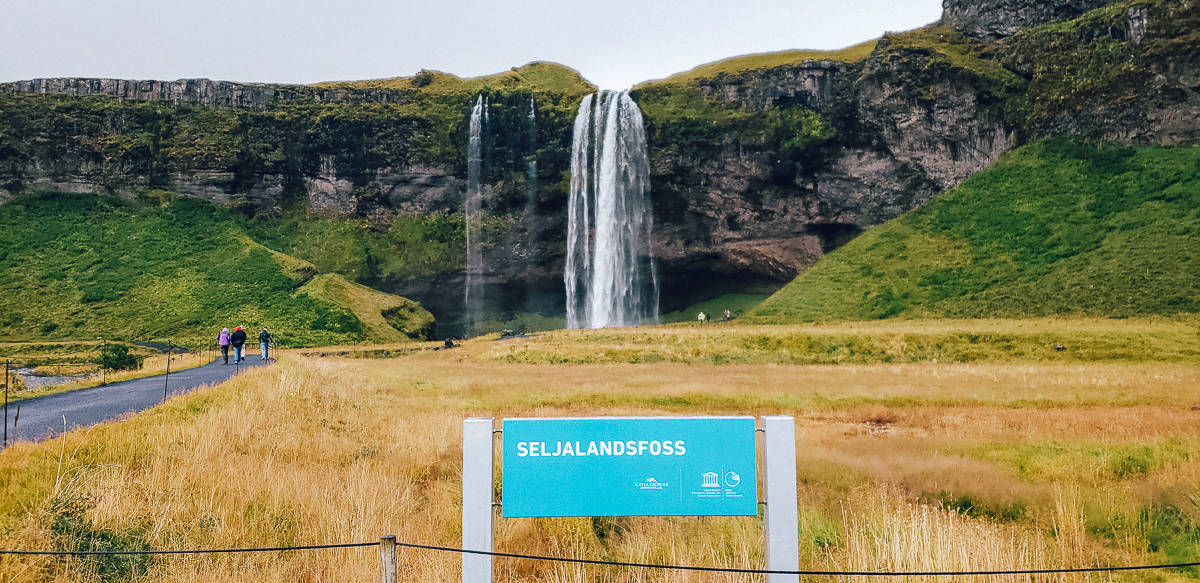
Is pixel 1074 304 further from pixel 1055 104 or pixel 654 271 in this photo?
pixel 654 271

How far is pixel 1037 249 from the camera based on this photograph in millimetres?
57281

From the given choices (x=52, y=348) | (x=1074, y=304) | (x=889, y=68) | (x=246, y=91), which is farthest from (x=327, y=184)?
(x=1074, y=304)

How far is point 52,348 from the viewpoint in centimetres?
5012

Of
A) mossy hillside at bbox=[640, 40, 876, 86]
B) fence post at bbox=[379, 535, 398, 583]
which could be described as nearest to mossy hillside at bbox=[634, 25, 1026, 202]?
mossy hillside at bbox=[640, 40, 876, 86]

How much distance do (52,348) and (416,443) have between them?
170 ft

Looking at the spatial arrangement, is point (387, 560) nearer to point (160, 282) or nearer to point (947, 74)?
point (160, 282)

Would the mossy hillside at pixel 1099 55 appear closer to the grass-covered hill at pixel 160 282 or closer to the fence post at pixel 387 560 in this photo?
the grass-covered hill at pixel 160 282

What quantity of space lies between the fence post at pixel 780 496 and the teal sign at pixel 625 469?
5.9 inches

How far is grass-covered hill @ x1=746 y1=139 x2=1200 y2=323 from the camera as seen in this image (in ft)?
159

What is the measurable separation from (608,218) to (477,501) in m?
67.5

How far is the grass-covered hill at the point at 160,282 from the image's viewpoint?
62000 millimetres

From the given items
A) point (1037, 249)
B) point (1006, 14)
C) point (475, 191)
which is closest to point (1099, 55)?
point (1006, 14)

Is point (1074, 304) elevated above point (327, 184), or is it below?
below

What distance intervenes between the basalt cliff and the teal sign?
70.4 meters
